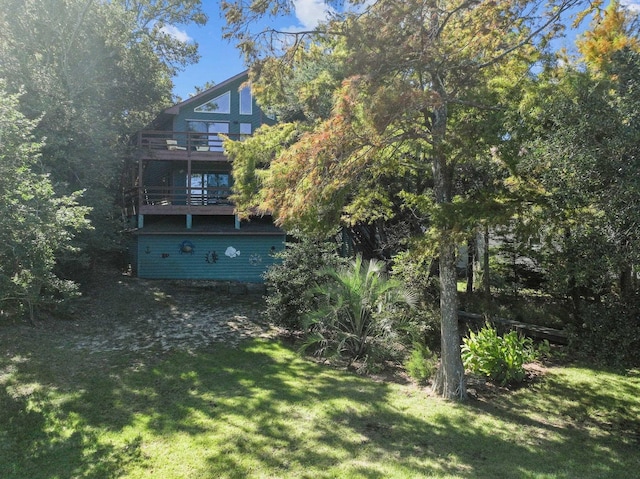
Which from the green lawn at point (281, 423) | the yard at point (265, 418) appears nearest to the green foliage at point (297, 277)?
the yard at point (265, 418)

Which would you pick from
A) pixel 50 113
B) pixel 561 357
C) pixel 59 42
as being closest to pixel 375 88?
pixel 561 357

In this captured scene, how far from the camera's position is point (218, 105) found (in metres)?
22.1

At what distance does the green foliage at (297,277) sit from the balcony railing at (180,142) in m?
8.78

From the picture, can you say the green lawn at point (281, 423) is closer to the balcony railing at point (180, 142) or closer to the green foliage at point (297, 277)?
the green foliage at point (297, 277)

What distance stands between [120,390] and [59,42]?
1578 centimetres

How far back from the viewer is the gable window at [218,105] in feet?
71.8

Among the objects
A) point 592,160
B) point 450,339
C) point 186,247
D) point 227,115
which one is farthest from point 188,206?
point 592,160

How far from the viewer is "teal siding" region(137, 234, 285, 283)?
1855 cm

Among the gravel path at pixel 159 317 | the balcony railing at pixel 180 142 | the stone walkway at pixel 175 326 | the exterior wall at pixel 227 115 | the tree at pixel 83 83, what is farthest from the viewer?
the exterior wall at pixel 227 115

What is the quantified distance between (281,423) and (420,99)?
4.85m

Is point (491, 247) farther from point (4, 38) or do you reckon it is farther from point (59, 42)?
point (4, 38)

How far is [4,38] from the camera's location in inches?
658

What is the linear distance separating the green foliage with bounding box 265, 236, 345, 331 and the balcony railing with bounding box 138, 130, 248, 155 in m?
8.78

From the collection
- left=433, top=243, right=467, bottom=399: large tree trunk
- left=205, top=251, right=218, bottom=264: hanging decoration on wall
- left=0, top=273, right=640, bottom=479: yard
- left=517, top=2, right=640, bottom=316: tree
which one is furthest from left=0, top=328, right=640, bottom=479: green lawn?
left=205, top=251, right=218, bottom=264: hanging decoration on wall
